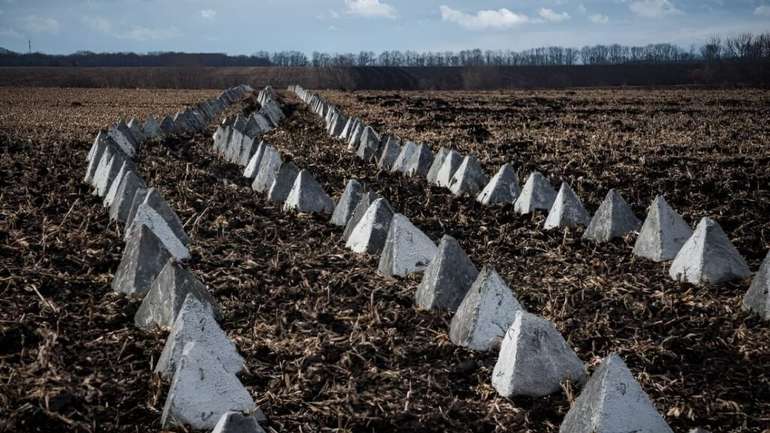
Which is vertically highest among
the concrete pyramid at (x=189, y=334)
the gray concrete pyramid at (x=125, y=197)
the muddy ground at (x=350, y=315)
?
the gray concrete pyramid at (x=125, y=197)

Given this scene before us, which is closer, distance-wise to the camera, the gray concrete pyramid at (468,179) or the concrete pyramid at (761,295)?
the concrete pyramid at (761,295)

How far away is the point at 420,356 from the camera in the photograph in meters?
3.95

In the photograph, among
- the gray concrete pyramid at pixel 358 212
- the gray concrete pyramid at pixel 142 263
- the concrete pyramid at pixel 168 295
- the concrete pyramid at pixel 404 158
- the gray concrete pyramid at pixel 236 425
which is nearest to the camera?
the gray concrete pyramid at pixel 236 425

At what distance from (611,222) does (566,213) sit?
599mm

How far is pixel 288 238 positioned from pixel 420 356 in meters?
2.90

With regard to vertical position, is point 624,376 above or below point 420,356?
above

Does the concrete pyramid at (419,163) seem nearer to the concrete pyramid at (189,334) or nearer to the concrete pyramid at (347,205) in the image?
the concrete pyramid at (347,205)

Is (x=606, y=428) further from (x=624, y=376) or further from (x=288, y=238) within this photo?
(x=288, y=238)

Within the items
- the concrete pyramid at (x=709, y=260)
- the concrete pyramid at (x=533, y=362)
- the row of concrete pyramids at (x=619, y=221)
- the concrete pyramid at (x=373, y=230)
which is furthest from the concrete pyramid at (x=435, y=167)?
the concrete pyramid at (x=533, y=362)

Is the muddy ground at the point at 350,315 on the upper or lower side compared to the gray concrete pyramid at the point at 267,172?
lower

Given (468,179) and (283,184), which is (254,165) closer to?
(283,184)

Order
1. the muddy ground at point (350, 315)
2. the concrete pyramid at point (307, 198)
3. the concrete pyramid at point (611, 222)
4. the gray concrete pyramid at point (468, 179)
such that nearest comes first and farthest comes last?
the muddy ground at point (350, 315) < the concrete pyramid at point (611, 222) < the concrete pyramid at point (307, 198) < the gray concrete pyramid at point (468, 179)

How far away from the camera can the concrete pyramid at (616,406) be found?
2814mm

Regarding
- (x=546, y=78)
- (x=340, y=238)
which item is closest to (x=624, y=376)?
(x=340, y=238)
